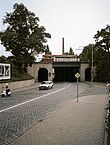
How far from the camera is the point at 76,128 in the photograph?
13.3 metres

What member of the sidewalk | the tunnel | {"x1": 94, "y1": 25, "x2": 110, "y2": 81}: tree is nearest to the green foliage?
{"x1": 94, "y1": 25, "x2": 110, "y2": 81}: tree

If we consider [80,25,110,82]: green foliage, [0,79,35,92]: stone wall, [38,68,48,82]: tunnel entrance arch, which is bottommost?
[0,79,35,92]: stone wall

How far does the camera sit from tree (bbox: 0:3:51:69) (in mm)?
58406

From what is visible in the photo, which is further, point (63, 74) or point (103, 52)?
point (63, 74)

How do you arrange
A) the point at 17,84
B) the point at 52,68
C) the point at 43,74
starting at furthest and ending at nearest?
the point at 43,74 → the point at 52,68 → the point at 17,84

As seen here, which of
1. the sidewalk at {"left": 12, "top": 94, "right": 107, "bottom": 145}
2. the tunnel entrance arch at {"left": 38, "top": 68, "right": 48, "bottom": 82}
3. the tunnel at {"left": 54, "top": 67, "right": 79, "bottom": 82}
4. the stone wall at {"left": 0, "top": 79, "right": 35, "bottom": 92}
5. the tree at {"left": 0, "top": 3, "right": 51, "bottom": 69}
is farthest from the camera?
the tunnel at {"left": 54, "top": 67, "right": 79, "bottom": 82}

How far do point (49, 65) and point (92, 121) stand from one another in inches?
2642

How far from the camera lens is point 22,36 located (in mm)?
59531

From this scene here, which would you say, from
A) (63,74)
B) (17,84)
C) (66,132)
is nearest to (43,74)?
(63,74)

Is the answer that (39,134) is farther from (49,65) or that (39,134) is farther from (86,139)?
(49,65)

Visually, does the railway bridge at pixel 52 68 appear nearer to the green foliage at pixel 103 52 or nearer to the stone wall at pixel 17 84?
the green foliage at pixel 103 52

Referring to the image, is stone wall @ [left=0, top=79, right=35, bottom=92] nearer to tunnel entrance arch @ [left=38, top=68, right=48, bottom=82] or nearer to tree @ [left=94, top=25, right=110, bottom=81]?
tree @ [left=94, top=25, right=110, bottom=81]

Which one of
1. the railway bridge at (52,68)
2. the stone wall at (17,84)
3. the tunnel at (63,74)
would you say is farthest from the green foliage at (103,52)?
the tunnel at (63,74)

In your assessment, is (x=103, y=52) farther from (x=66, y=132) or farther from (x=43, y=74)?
(x=66, y=132)
